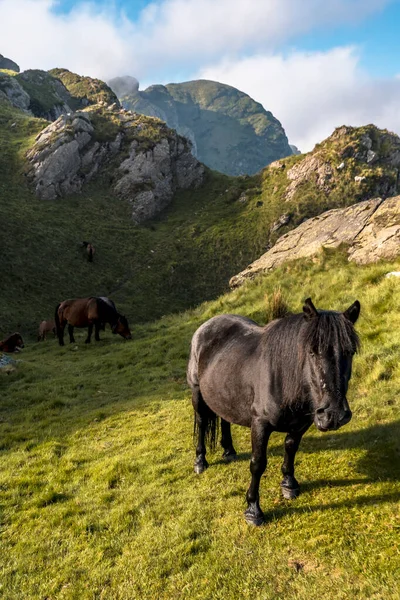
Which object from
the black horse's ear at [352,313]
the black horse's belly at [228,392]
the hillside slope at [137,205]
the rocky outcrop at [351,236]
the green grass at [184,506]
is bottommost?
the green grass at [184,506]

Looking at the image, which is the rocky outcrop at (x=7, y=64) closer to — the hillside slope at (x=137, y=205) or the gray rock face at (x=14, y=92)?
the gray rock face at (x=14, y=92)

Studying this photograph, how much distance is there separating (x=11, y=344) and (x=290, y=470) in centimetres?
2027

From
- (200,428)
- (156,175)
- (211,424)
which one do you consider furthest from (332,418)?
(156,175)

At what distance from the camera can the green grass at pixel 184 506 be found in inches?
172

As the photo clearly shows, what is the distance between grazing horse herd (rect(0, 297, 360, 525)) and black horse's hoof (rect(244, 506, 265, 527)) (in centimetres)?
1

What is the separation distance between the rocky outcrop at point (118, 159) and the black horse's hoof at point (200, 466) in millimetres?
45768

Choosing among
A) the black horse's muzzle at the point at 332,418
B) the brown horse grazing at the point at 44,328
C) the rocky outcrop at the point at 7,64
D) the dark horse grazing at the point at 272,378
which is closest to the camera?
the black horse's muzzle at the point at 332,418

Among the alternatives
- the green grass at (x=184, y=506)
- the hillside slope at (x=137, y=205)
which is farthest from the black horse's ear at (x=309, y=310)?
the hillside slope at (x=137, y=205)

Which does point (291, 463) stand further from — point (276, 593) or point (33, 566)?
point (33, 566)

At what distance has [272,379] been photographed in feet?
16.9

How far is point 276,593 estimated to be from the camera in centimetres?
406

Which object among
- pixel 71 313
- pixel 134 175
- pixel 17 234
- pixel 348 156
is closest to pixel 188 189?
pixel 134 175

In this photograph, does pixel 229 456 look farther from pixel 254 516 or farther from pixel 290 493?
pixel 254 516

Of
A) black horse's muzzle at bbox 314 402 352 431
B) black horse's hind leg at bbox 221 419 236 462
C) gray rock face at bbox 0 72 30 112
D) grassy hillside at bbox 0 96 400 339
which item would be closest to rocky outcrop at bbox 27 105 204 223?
grassy hillside at bbox 0 96 400 339
